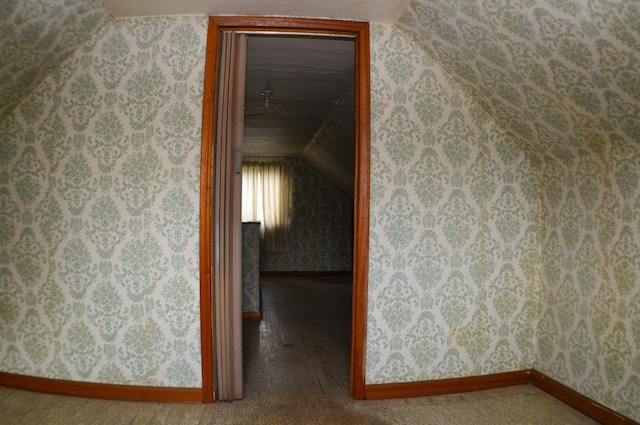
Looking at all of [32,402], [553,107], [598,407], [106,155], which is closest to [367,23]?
[553,107]

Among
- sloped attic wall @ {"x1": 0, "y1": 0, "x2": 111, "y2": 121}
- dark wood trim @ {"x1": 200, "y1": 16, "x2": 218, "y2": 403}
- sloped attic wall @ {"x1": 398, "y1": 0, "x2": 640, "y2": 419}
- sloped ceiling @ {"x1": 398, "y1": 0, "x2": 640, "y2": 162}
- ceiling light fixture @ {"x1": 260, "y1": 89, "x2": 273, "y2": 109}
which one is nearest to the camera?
sloped ceiling @ {"x1": 398, "y1": 0, "x2": 640, "y2": 162}

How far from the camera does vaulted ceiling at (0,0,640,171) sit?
5.83 ft

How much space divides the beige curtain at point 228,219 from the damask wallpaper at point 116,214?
121 millimetres

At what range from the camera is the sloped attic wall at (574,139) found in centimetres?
184

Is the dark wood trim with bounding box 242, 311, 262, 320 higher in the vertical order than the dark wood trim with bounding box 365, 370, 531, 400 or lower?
lower

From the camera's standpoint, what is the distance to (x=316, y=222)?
26.9 ft

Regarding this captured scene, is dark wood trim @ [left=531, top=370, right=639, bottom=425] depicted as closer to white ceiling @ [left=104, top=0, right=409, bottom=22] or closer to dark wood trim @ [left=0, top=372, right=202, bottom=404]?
dark wood trim @ [left=0, top=372, right=202, bottom=404]

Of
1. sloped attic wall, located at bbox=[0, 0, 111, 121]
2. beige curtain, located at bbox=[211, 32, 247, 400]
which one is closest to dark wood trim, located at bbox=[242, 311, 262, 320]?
beige curtain, located at bbox=[211, 32, 247, 400]

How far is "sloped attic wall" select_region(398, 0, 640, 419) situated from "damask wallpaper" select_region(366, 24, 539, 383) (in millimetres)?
105

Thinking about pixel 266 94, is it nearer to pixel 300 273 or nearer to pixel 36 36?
pixel 36 36

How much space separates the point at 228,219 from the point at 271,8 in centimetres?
118

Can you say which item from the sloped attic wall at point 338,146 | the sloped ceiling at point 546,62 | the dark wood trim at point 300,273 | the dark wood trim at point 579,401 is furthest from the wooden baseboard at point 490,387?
the dark wood trim at point 300,273

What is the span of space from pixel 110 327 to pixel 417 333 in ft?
5.66

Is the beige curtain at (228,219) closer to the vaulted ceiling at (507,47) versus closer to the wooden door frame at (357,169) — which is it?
the wooden door frame at (357,169)
